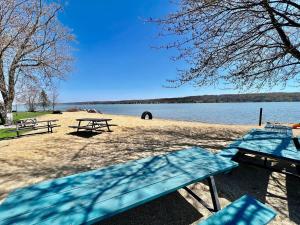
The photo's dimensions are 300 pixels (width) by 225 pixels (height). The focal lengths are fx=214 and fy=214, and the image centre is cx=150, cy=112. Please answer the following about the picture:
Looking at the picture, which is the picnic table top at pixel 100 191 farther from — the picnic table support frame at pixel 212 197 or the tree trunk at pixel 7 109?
the tree trunk at pixel 7 109

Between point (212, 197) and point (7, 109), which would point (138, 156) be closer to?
point (212, 197)

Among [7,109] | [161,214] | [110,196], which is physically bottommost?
[161,214]

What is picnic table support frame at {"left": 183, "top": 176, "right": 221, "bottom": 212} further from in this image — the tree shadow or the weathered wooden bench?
the weathered wooden bench

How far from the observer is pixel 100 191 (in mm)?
2398

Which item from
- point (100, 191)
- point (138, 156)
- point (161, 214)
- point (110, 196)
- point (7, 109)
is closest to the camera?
point (110, 196)

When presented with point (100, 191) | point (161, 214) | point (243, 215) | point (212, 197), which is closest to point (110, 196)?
point (100, 191)

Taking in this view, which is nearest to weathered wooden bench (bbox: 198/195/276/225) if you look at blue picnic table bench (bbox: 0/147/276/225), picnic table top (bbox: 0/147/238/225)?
blue picnic table bench (bbox: 0/147/276/225)

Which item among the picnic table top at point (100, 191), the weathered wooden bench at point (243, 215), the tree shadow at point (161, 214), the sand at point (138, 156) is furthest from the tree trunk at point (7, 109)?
the weathered wooden bench at point (243, 215)

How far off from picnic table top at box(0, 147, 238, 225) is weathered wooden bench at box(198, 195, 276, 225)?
0.51 metres

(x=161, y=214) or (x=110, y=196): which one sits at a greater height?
(x=110, y=196)

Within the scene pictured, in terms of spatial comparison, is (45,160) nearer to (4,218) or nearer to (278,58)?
(4,218)

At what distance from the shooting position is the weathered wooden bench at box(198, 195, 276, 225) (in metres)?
2.16

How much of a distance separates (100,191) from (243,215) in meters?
1.58

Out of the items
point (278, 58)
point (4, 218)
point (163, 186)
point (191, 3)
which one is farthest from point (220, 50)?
point (4, 218)
